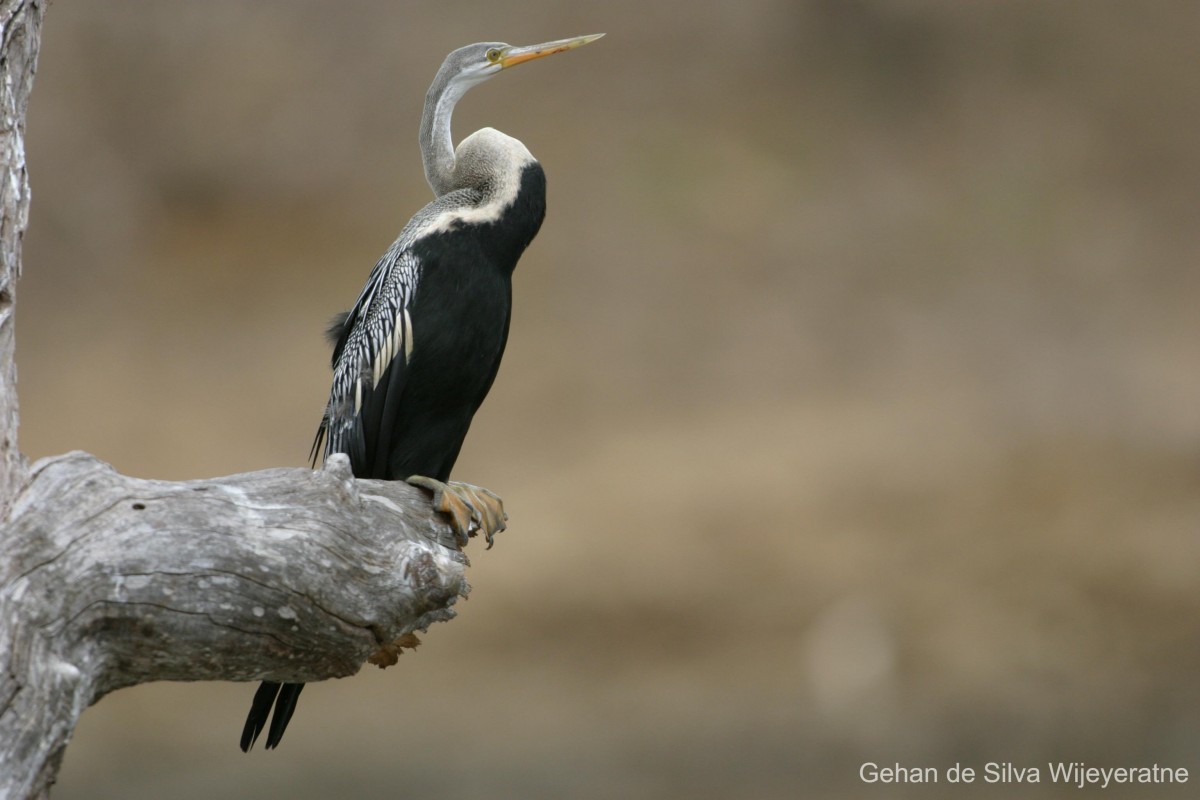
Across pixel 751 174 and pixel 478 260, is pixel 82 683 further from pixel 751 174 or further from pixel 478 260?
pixel 751 174

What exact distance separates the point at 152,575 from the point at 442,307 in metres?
1.02

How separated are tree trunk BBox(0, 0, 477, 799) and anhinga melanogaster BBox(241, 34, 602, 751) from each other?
1.72 feet

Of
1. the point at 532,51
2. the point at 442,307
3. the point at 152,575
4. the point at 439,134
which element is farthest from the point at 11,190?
the point at 532,51

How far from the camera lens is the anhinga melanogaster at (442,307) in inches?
112

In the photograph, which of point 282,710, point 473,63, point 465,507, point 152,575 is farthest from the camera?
point 473,63

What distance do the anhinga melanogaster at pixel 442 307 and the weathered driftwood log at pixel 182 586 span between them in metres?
0.52

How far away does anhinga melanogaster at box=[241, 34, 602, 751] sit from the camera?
2.84 m

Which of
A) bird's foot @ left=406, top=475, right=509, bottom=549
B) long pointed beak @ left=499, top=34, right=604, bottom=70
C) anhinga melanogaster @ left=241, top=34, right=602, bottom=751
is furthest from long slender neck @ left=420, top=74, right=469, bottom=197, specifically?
bird's foot @ left=406, top=475, right=509, bottom=549

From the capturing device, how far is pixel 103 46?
7.84 metres

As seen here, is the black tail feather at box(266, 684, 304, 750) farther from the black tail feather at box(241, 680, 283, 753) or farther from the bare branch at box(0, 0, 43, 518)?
the bare branch at box(0, 0, 43, 518)

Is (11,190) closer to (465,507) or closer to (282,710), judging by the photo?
(465,507)

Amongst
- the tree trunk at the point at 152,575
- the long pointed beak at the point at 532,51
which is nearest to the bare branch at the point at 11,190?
the tree trunk at the point at 152,575

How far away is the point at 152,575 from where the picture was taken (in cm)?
197

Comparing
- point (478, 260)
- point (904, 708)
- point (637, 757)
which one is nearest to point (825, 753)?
point (904, 708)
